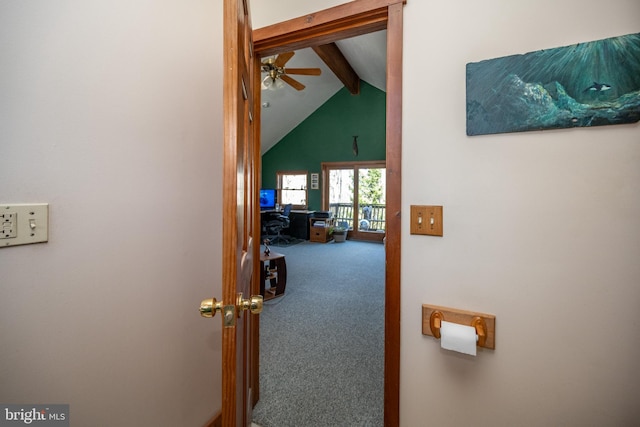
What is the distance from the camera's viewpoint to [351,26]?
123 cm

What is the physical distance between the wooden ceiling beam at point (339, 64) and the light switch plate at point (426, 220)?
4.24 m

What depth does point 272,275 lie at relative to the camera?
3.10 meters

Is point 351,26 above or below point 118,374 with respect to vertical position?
above

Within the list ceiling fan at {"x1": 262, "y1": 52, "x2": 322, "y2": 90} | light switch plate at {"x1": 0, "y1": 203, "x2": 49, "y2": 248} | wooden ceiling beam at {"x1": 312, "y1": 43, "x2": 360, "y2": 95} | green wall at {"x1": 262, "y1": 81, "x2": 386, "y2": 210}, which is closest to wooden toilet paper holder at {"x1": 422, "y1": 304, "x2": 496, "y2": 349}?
light switch plate at {"x1": 0, "y1": 203, "x2": 49, "y2": 248}

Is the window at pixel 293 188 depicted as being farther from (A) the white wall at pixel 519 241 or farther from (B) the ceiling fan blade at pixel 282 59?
(A) the white wall at pixel 519 241

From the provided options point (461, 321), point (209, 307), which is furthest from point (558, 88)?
point (209, 307)

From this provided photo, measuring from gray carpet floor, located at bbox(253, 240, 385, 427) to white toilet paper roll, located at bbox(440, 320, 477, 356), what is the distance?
0.79m

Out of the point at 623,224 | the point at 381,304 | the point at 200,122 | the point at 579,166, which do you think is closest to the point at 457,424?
the point at 623,224

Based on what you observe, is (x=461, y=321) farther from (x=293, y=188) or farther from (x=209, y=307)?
(x=293, y=188)

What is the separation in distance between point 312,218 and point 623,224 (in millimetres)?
6248

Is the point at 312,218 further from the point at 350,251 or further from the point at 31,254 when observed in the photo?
the point at 31,254

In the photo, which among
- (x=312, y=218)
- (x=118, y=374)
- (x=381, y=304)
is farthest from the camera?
(x=312, y=218)

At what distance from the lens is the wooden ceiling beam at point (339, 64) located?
15.5 feet

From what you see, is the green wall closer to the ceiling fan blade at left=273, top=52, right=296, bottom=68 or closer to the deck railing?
the deck railing
